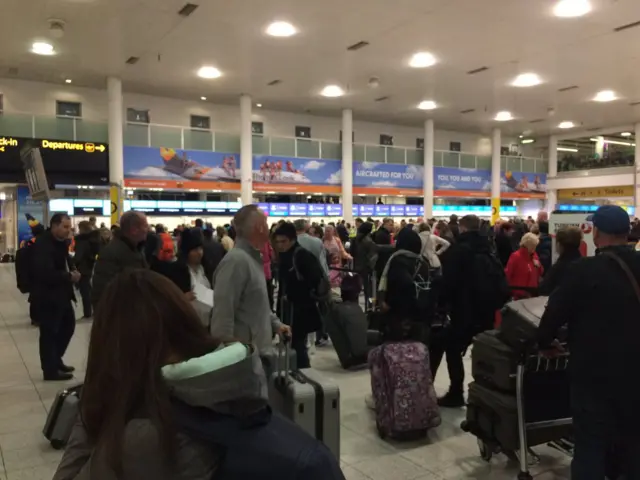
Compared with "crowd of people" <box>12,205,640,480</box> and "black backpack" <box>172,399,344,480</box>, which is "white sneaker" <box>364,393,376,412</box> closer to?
"crowd of people" <box>12,205,640,480</box>

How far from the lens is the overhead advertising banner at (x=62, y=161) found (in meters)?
15.2

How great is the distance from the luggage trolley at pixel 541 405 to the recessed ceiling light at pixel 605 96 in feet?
60.4

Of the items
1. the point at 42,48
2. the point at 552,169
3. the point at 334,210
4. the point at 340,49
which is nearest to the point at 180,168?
the point at 42,48

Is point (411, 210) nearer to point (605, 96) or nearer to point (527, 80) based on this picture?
point (527, 80)

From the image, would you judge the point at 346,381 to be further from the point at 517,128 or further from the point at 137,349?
the point at 517,128

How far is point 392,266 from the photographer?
4461 mm

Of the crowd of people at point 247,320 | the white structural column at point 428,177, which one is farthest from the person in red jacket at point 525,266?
the white structural column at point 428,177

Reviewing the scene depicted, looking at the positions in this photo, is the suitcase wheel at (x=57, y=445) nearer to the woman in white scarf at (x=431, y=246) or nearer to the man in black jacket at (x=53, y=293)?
the man in black jacket at (x=53, y=293)

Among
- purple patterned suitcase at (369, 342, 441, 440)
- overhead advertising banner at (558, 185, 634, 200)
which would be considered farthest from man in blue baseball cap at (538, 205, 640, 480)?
overhead advertising banner at (558, 185, 634, 200)

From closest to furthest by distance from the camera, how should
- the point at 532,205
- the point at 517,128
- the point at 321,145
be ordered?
the point at 321,145, the point at 517,128, the point at 532,205

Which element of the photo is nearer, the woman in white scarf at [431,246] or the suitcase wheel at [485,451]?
the suitcase wheel at [485,451]

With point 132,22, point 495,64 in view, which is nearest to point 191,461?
point 132,22

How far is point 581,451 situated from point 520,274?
157 inches

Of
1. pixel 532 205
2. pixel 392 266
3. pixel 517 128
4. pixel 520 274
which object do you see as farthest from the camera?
pixel 532 205
